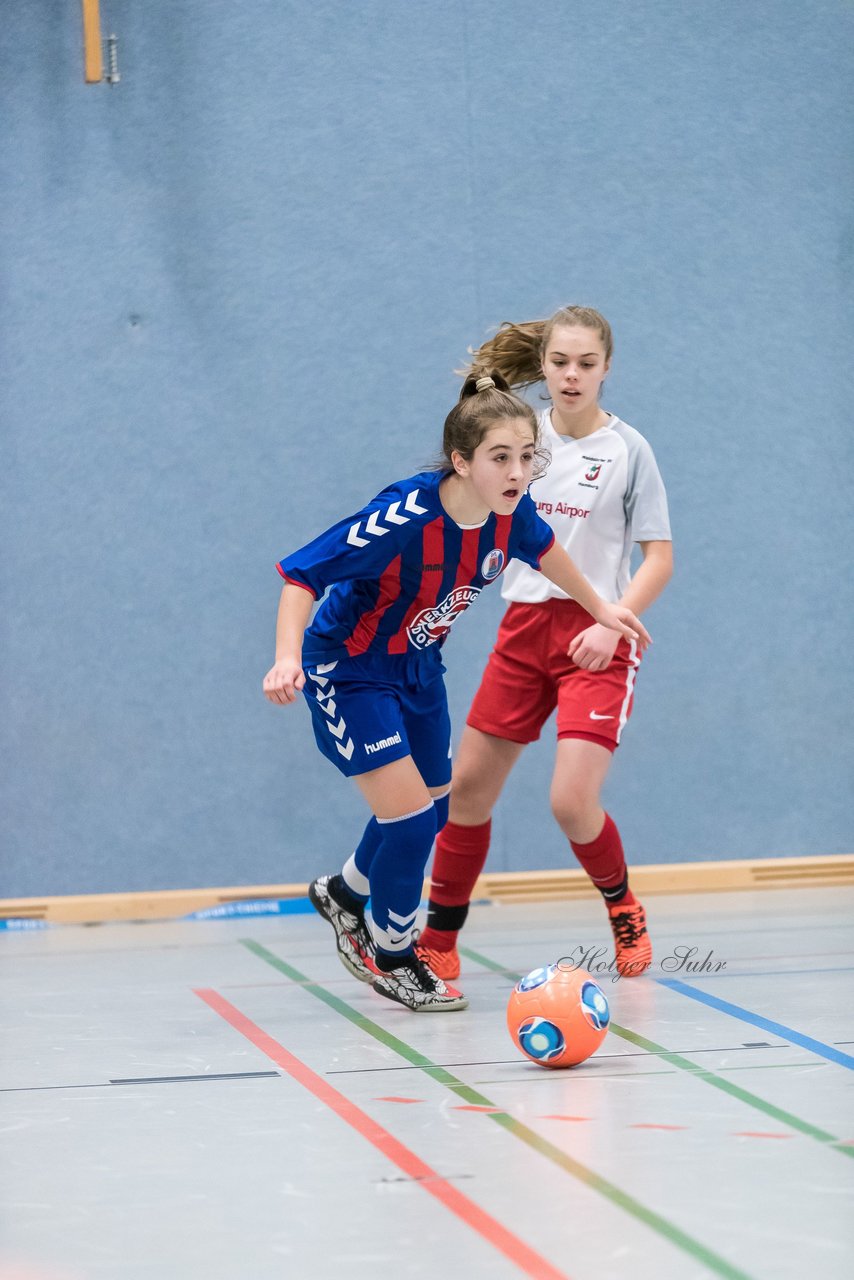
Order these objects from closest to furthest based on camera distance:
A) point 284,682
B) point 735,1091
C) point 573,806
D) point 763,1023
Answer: point 735,1091 < point 284,682 < point 763,1023 < point 573,806

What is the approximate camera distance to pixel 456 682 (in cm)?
619

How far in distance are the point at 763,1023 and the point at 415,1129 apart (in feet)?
3.79

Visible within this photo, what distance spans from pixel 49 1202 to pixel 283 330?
13.7ft

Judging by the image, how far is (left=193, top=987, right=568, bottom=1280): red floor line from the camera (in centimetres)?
208

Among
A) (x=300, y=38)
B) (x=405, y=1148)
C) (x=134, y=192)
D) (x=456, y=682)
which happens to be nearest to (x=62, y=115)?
(x=134, y=192)

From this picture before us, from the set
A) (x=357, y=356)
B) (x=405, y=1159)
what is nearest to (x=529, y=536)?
(x=405, y=1159)

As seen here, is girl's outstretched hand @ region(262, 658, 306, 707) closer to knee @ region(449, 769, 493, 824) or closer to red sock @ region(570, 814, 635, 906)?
knee @ region(449, 769, 493, 824)

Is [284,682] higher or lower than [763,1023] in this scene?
higher

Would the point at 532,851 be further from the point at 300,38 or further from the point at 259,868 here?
the point at 300,38

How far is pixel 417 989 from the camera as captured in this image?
12.8ft

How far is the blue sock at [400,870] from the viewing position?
149 inches

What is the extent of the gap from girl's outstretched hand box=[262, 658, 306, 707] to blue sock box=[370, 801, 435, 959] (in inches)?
22.4

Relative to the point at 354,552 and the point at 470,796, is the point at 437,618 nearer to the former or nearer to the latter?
the point at 354,552

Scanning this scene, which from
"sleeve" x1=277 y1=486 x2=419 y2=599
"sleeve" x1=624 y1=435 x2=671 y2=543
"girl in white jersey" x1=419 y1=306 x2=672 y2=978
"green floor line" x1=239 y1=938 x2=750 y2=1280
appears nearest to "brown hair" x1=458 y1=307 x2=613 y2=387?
"girl in white jersey" x1=419 y1=306 x2=672 y2=978
